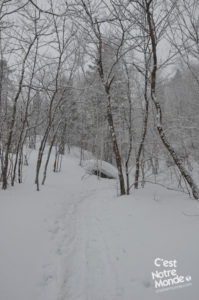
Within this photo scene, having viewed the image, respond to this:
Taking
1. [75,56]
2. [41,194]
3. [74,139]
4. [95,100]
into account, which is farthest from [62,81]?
[74,139]

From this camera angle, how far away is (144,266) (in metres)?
2.43

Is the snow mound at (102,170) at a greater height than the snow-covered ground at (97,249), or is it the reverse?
the snow-covered ground at (97,249)

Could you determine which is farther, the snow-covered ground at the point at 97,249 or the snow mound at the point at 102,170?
the snow mound at the point at 102,170

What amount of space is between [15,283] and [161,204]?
372 cm

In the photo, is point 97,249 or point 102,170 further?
point 102,170

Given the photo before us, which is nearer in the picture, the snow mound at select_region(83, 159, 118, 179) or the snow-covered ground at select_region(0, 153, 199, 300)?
the snow-covered ground at select_region(0, 153, 199, 300)

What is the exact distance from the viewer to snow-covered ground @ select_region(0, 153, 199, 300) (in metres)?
2.17

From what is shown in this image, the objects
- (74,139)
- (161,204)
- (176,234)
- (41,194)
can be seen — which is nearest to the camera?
(176,234)

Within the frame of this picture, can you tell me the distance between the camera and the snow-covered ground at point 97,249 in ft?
7.13

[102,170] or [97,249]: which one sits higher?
[97,249]

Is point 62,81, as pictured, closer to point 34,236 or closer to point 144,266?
point 34,236

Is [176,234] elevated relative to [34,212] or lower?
elevated

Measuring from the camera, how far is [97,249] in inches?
121

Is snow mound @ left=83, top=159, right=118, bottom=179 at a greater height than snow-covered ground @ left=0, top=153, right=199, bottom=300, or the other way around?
snow-covered ground @ left=0, top=153, right=199, bottom=300
